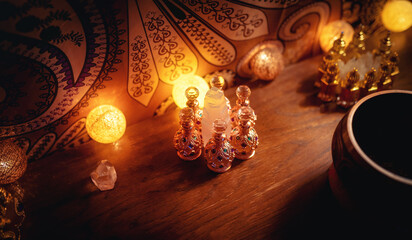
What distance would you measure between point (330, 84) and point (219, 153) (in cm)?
44

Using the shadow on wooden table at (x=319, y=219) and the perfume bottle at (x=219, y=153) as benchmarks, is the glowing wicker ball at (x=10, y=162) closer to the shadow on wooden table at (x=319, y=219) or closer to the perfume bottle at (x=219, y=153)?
the perfume bottle at (x=219, y=153)

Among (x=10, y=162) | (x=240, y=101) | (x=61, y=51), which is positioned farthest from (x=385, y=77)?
(x=10, y=162)

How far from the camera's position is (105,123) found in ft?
2.60

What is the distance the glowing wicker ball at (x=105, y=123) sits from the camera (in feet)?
2.60

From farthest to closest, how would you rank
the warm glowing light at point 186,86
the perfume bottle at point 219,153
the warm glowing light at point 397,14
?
the warm glowing light at point 397,14
the warm glowing light at point 186,86
the perfume bottle at point 219,153

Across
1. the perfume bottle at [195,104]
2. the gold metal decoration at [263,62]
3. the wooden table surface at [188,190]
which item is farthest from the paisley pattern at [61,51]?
the gold metal decoration at [263,62]

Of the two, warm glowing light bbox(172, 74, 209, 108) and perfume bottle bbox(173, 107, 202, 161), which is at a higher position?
warm glowing light bbox(172, 74, 209, 108)

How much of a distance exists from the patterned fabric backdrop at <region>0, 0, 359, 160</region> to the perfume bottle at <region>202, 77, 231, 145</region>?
0.18 meters

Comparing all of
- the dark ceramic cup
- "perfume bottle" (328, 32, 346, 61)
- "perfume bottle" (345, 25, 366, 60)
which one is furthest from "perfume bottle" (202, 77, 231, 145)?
"perfume bottle" (345, 25, 366, 60)

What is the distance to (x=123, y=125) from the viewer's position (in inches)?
32.8

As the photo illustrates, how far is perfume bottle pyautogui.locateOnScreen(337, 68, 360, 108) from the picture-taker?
88 centimetres

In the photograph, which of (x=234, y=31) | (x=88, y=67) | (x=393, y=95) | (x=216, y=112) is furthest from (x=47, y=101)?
(x=393, y=95)

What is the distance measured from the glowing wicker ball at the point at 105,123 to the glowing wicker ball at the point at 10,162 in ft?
0.56

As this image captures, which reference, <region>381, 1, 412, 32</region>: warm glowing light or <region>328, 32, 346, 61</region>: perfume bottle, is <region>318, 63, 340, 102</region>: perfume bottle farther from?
<region>381, 1, 412, 32</region>: warm glowing light
